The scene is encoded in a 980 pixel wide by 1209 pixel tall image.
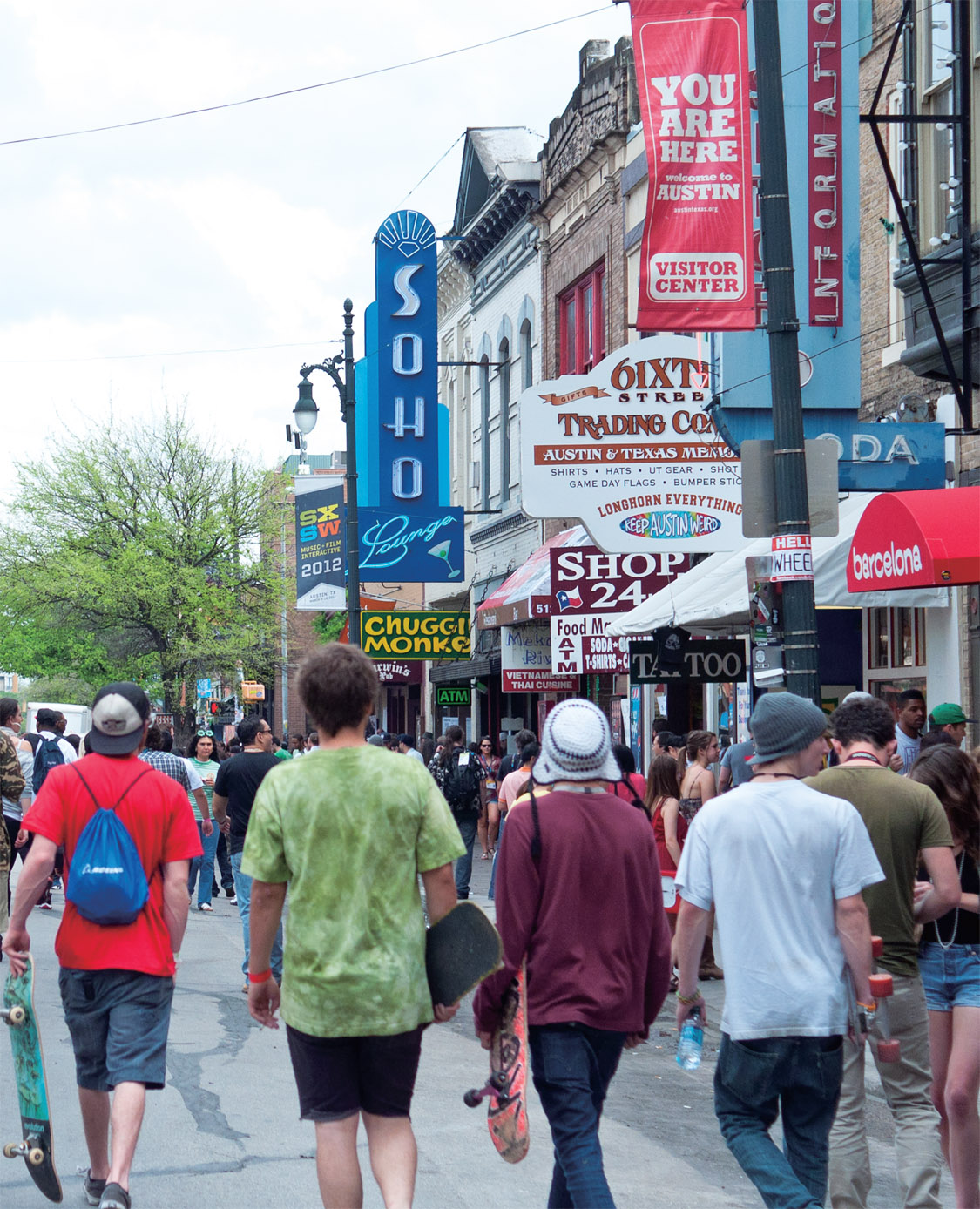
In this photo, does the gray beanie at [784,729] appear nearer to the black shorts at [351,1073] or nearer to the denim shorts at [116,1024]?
the black shorts at [351,1073]

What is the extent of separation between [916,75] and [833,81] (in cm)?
62

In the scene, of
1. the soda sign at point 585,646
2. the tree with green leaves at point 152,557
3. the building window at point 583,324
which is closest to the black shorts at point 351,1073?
the soda sign at point 585,646

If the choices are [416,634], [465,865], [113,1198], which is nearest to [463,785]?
[465,865]

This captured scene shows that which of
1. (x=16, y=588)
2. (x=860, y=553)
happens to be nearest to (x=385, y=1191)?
(x=860, y=553)

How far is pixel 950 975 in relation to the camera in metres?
5.72

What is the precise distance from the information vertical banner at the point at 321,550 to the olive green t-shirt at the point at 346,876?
2427 centimetres

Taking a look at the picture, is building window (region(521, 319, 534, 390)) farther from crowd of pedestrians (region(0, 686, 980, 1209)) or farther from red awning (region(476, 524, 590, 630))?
crowd of pedestrians (region(0, 686, 980, 1209))

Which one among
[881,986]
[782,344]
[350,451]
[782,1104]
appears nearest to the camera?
[782,1104]

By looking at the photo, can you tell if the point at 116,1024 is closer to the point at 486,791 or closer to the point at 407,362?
the point at 486,791

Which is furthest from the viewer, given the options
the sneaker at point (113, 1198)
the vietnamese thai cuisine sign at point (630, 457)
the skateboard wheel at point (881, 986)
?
the vietnamese thai cuisine sign at point (630, 457)

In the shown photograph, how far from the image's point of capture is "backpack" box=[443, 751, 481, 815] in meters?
16.8

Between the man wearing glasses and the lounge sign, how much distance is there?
11.9 meters

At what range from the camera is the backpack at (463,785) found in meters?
16.8

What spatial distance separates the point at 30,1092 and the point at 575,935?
7.05ft
